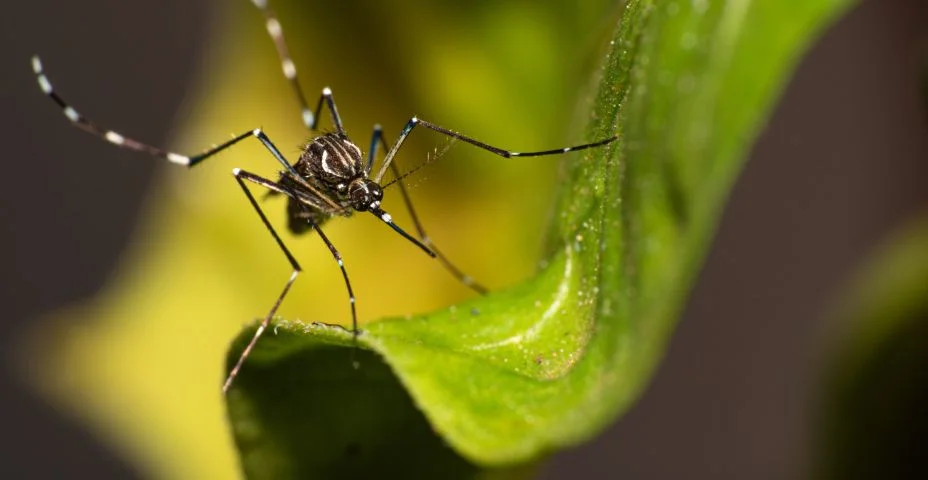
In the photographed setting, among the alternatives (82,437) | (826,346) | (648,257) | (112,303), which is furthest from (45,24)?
(648,257)

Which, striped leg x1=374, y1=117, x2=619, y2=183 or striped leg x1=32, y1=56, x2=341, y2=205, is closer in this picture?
striped leg x1=374, y1=117, x2=619, y2=183

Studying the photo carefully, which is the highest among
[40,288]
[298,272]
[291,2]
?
[291,2]

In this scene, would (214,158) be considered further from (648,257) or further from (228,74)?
(648,257)

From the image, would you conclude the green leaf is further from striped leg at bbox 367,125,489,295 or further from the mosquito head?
the mosquito head

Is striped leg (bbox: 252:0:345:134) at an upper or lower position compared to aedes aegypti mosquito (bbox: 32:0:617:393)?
upper

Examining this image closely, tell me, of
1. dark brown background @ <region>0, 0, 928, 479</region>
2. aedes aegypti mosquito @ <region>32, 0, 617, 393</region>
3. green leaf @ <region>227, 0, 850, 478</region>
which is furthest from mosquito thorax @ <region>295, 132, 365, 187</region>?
dark brown background @ <region>0, 0, 928, 479</region>

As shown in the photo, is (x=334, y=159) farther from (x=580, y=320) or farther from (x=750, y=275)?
(x=750, y=275)
